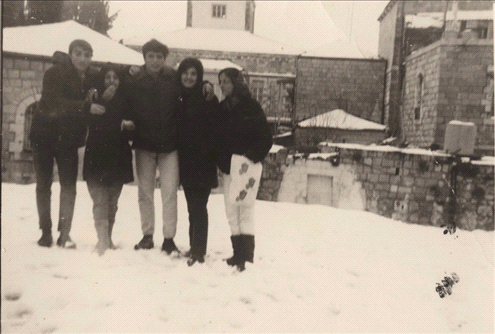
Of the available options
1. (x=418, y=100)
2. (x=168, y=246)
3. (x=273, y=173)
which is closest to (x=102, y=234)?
(x=168, y=246)

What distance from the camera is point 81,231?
247 centimetres

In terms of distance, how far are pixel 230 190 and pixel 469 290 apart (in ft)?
6.17

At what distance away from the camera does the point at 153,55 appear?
2475 millimetres

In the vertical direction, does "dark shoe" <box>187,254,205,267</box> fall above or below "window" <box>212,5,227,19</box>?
below

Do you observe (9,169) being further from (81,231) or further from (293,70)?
(293,70)

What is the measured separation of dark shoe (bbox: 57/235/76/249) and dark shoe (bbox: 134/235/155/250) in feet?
1.32

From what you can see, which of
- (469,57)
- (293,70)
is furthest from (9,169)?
(469,57)

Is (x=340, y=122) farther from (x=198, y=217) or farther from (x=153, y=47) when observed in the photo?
(x=153, y=47)

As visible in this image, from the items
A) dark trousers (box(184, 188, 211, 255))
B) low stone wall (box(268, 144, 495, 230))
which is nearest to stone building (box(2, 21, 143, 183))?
dark trousers (box(184, 188, 211, 255))

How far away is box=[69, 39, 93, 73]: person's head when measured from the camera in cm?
233

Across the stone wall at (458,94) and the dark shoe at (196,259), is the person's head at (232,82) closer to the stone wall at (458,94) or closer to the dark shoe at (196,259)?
the dark shoe at (196,259)

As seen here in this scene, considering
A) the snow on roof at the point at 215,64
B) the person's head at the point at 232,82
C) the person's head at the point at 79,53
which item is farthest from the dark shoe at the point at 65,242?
the snow on roof at the point at 215,64

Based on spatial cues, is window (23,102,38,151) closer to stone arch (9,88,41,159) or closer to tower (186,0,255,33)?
stone arch (9,88,41,159)

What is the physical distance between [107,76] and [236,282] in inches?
61.5
